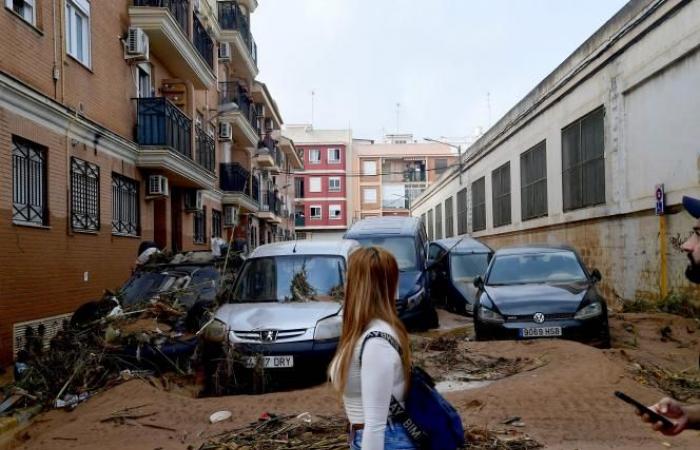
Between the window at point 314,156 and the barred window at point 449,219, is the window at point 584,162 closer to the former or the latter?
the barred window at point 449,219

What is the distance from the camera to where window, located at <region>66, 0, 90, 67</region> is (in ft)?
42.1

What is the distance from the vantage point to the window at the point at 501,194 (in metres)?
25.6

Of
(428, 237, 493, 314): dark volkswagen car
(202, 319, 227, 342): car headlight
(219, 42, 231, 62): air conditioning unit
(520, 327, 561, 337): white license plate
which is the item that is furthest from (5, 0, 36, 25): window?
(219, 42, 231, 62): air conditioning unit

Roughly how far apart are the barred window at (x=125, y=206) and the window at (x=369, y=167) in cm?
5248

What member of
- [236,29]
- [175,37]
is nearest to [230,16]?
[236,29]

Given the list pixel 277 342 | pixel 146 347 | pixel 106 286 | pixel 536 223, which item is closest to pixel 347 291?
pixel 277 342

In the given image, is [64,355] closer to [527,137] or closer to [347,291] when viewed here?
[347,291]

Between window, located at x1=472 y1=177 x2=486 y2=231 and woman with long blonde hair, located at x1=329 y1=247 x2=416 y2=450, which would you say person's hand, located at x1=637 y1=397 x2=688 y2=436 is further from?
window, located at x1=472 y1=177 x2=486 y2=231

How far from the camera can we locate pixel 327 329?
24.6 feet

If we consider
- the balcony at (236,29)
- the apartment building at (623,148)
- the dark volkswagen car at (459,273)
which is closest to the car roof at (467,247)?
the dark volkswagen car at (459,273)

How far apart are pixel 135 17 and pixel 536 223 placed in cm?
1350

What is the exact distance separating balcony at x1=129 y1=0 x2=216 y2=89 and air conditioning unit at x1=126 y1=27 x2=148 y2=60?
2.11ft

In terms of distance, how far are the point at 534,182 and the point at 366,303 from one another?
65.6 ft

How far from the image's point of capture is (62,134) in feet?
39.3
